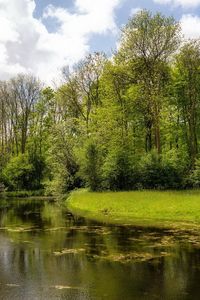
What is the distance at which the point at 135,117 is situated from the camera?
5775 cm

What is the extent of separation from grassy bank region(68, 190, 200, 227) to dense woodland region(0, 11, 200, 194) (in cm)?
536

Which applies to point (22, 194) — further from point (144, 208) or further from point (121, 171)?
point (144, 208)

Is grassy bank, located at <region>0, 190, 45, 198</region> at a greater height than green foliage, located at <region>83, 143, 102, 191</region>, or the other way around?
green foliage, located at <region>83, 143, 102, 191</region>

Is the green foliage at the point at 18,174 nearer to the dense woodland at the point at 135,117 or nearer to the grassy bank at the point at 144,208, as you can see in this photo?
the dense woodland at the point at 135,117

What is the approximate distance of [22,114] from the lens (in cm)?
8431

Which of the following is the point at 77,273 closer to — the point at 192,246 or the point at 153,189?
the point at 192,246

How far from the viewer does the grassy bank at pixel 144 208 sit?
3020cm

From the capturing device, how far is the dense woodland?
46.2 m

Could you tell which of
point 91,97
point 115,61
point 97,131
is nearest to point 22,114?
point 91,97

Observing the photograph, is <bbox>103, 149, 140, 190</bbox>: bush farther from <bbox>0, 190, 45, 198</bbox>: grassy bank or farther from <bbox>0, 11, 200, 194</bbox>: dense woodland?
<bbox>0, 190, 45, 198</bbox>: grassy bank

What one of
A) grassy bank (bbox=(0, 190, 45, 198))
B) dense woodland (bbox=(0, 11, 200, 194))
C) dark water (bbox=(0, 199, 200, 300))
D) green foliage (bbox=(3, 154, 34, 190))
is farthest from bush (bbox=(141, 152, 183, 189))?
green foliage (bbox=(3, 154, 34, 190))

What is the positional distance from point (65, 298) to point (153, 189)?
32030 millimetres

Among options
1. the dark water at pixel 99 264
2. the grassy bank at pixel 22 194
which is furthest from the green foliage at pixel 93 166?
the grassy bank at pixel 22 194

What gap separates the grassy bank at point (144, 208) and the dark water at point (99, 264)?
4026mm
